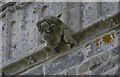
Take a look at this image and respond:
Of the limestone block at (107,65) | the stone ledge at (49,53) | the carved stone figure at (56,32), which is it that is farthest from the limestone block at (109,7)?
the limestone block at (107,65)

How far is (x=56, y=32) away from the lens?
12375mm

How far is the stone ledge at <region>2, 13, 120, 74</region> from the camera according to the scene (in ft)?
39.8

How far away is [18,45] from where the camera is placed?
1317 centimetres

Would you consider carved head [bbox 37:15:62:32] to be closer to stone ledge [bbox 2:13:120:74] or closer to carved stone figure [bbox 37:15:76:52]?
carved stone figure [bbox 37:15:76:52]

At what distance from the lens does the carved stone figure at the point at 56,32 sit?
1234 cm

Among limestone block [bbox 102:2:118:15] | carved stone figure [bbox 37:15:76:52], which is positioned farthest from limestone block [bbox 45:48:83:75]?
limestone block [bbox 102:2:118:15]

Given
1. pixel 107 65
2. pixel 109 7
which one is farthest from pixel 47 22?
pixel 107 65

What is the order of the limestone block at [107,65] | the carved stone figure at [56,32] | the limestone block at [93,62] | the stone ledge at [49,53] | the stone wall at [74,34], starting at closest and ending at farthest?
the limestone block at [107,65], the limestone block at [93,62], the stone wall at [74,34], the stone ledge at [49,53], the carved stone figure at [56,32]

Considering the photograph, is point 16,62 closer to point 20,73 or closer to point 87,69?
point 20,73

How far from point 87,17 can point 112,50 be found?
74cm

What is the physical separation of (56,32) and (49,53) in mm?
334

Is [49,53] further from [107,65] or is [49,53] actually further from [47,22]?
[107,65]

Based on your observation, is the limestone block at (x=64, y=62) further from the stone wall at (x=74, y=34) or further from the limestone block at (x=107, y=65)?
the limestone block at (x=107, y=65)

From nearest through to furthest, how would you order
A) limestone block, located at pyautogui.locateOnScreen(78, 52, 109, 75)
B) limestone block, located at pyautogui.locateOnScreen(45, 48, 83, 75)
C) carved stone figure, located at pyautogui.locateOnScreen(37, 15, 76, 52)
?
limestone block, located at pyautogui.locateOnScreen(78, 52, 109, 75), limestone block, located at pyautogui.locateOnScreen(45, 48, 83, 75), carved stone figure, located at pyautogui.locateOnScreen(37, 15, 76, 52)
